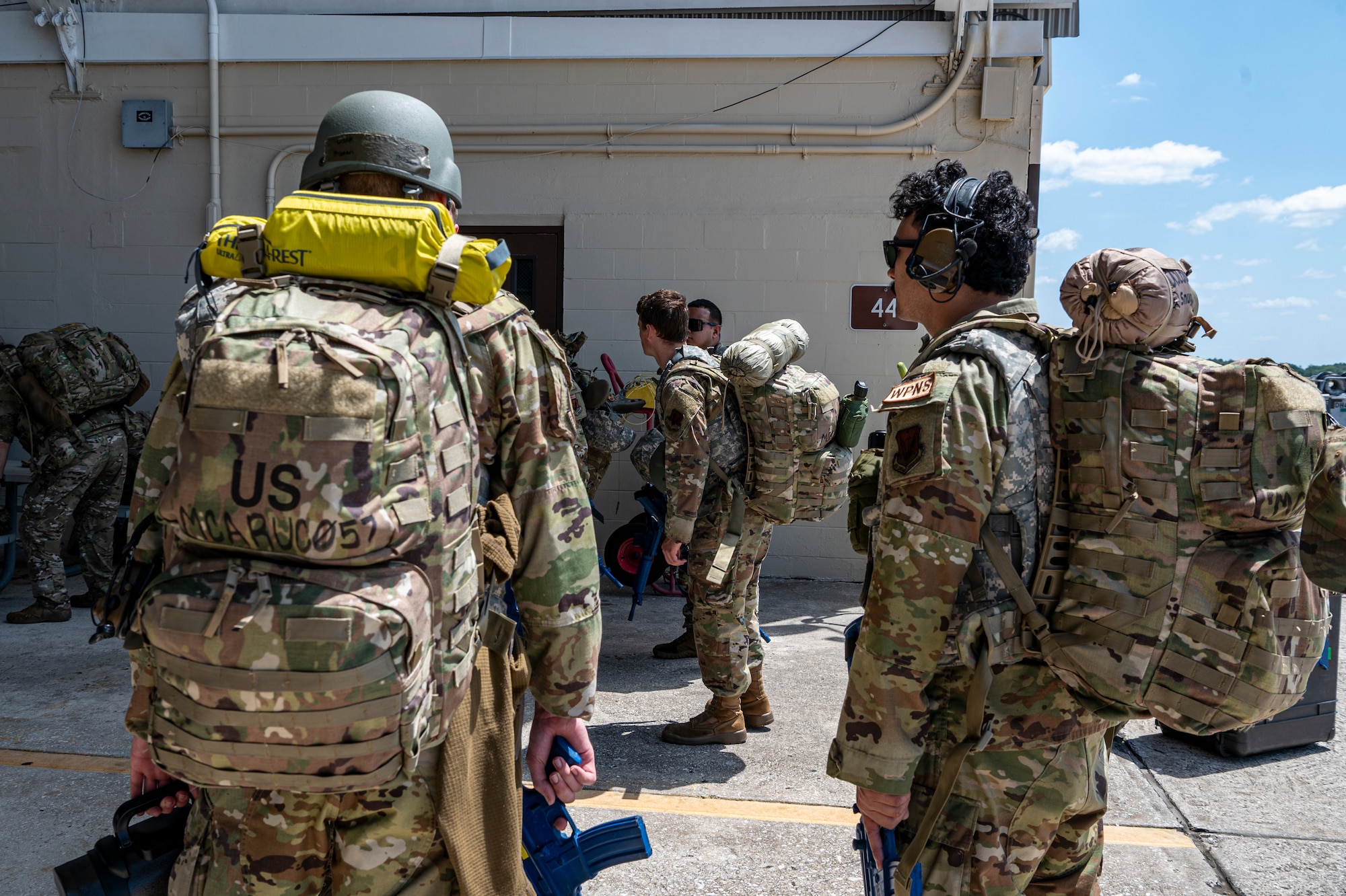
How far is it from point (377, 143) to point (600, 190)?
5786 mm

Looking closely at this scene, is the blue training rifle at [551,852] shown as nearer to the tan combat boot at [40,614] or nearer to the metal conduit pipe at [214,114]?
the tan combat boot at [40,614]

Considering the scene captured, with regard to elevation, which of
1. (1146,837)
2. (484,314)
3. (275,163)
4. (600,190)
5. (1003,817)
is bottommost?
(1146,837)

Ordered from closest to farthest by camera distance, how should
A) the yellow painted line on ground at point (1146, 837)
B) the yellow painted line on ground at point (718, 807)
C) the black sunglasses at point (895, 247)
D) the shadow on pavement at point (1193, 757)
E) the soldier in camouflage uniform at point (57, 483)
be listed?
the black sunglasses at point (895, 247)
the yellow painted line on ground at point (1146, 837)
the yellow painted line on ground at point (718, 807)
the shadow on pavement at point (1193, 757)
the soldier in camouflage uniform at point (57, 483)

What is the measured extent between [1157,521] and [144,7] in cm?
855

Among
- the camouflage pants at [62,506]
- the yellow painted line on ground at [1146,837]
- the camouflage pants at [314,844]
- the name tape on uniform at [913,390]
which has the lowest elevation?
the yellow painted line on ground at [1146,837]

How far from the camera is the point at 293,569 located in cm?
139

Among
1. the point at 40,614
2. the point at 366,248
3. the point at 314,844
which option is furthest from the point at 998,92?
the point at 40,614

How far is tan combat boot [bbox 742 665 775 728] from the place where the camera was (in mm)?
4441

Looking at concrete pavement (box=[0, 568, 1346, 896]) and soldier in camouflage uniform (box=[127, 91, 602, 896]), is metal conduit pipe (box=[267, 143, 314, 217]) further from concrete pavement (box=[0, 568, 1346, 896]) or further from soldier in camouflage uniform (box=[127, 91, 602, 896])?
soldier in camouflage uniform (box=[127, 91, 602, 896])

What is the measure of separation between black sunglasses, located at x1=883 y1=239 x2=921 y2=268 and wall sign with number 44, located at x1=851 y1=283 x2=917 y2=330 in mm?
5016

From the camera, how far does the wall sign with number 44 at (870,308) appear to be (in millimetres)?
7168

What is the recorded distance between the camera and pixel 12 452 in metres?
7.50

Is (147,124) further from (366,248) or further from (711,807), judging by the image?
(366,248)

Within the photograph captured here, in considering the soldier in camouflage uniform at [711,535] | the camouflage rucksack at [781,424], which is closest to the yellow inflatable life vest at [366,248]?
the soldier in camouflage uniform at [711,535]
